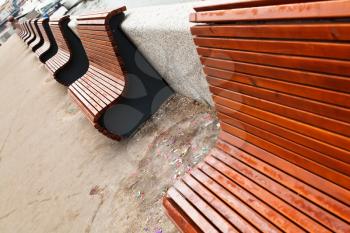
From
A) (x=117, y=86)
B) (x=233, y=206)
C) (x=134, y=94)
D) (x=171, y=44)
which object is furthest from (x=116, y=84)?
(x=233, y=206)

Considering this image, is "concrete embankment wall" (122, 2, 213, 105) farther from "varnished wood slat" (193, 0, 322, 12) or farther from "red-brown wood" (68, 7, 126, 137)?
"varnished wood slat" (193, 0, 322, 12)

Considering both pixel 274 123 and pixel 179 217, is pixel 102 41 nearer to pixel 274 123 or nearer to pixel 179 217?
pixel 179 217

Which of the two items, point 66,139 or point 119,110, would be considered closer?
point 119,110

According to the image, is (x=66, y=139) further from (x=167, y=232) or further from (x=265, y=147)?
(x=265, y=147)

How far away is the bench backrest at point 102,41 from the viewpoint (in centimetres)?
430

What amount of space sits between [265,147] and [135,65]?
2494 millimetres

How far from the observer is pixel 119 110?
4.69 metres

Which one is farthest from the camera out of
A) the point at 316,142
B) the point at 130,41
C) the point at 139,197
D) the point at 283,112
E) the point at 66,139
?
the point at 66,139

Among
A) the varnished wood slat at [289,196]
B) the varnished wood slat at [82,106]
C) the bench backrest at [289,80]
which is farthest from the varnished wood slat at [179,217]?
the varnished wood slat at [82,106]

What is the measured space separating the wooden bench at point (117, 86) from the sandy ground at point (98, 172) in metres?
0.19

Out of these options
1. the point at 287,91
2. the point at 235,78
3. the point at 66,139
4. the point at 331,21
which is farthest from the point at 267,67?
the point at 66,139

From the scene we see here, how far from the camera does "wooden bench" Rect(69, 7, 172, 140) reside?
4.37m

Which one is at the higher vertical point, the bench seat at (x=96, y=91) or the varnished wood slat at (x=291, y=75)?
the varnished wood slat at (x=291, y=75)

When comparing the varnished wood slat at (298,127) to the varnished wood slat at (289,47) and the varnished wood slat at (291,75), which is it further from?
the varnished wood slat at (289,47)
